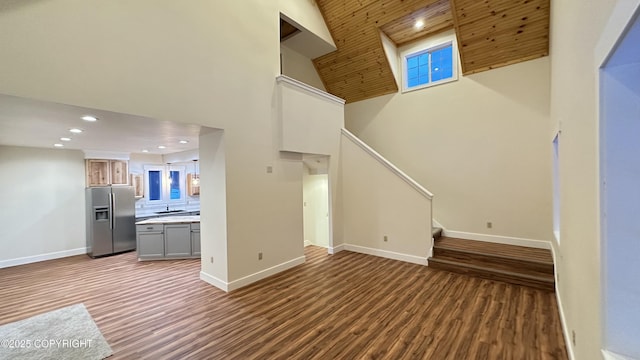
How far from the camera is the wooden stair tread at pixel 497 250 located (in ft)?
14.0

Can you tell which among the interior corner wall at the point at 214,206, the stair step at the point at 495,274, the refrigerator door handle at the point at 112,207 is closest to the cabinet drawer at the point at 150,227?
the refrigerator door handle at the point at 112,207

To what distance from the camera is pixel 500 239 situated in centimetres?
534

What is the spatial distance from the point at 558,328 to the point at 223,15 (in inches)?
237

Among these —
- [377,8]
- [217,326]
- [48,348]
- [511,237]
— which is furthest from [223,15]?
[511,237]

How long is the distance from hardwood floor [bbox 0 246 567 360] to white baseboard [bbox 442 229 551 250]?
168cm

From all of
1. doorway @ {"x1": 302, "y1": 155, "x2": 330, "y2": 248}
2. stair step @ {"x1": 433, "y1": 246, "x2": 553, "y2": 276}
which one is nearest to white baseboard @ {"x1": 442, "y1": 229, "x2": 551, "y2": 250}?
stair step @ {"x1": 433, "y1": 246, "x2": 553, "y2": 276}

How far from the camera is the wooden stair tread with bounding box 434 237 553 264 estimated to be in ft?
14.0

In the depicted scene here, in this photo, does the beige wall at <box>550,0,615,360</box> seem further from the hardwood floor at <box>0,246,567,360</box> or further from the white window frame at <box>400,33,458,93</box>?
the white window frame at <box>400,33,458,93</box>

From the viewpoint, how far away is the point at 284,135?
462cm

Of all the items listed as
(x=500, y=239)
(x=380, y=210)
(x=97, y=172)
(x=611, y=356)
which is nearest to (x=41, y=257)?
(x=97, y=172)

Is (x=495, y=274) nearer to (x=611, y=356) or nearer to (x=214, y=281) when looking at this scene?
(x=611, y=356)

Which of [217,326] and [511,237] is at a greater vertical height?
[511,237]

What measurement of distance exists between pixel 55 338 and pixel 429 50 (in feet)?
27.6

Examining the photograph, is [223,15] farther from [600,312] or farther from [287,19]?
[600,312]
